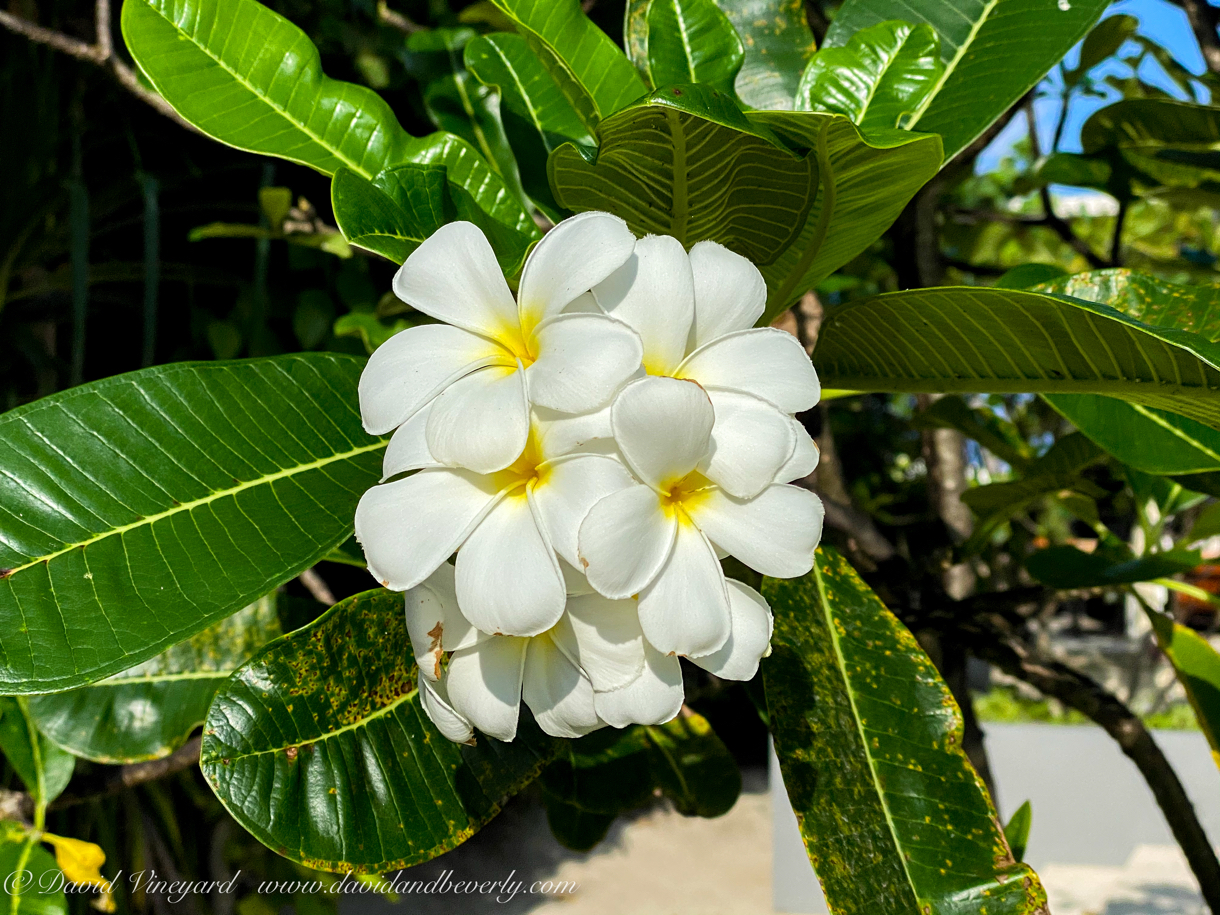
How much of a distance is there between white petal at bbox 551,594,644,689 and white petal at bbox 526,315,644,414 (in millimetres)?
97

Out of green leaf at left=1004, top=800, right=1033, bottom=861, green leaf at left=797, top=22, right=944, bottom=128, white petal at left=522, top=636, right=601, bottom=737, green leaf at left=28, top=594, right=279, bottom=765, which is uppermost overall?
green leaf at left=797, top=22, right=944, bottom=128

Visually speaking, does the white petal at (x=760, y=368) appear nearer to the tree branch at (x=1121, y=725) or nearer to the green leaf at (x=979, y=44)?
the green leaf at (x=979, y=44)

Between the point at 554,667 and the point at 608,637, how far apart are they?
0.16ft

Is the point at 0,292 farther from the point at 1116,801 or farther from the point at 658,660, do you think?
the point at 1116,801

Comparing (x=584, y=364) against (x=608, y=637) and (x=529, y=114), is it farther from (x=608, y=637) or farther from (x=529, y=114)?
A: (x=529, y=114)

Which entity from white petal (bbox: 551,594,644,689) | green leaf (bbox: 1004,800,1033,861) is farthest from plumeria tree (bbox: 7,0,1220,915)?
green leaf (bbox: 1004,800,1033,861)

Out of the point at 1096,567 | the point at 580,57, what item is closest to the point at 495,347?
the point at 580,57

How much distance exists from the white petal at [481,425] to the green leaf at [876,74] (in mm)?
342

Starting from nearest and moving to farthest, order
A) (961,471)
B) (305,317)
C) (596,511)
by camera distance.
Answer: (596,511), (961,471), (305,317)

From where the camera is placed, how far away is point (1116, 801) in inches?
142

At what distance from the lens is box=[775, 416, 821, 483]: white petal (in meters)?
0.43

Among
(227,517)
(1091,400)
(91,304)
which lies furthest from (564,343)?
(91,304)

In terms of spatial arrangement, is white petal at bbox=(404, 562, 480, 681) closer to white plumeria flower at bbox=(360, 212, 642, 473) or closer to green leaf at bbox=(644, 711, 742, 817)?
white plumeria flower at bbox=(360, 212, 642, 473)

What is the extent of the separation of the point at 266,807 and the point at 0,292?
1338mm
